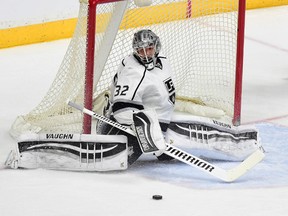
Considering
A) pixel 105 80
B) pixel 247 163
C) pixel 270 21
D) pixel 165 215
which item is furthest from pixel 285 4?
pixel 165 215

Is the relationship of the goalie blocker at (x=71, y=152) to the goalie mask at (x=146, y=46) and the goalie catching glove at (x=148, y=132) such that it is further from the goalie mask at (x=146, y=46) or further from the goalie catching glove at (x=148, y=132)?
the goalie mask at (x=146, y=46)

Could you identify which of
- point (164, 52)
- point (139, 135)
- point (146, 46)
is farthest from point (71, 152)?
point (164, 52)

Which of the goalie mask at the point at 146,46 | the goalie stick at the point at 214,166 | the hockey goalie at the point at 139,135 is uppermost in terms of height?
the goalie mask at the point at 146,46

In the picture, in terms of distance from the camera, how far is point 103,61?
5945mm

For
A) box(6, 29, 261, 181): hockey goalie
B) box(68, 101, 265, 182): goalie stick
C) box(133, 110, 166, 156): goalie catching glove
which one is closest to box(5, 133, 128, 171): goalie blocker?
box(6, 29, 261, 181): hockey goalie

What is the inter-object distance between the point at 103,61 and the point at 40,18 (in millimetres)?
1846

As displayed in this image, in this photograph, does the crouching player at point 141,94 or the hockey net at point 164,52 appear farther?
the hockey net at point 164,52

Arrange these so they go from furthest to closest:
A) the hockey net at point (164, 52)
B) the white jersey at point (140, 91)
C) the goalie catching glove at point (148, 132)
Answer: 1. the hockey net at point (164, 52)
2. the white jersey at point (140, 91)
3. the goalie catching glove at point (148, 132)

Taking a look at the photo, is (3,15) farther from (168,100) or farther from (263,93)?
(168,100)

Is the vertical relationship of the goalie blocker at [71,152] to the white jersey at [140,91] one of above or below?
below

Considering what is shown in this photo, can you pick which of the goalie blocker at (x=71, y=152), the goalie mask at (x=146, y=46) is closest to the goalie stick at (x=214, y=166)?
the goalie blocker at (x=71, y=152)

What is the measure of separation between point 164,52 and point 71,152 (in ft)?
4.03

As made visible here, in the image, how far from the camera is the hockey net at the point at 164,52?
5.82m

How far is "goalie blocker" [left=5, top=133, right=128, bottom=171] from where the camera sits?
5.37m
